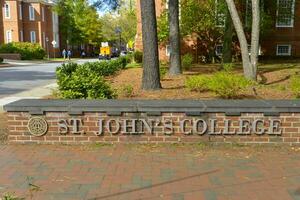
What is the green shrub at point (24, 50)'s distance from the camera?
48.5 meters

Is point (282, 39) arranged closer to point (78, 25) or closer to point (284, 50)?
point (284, 50)

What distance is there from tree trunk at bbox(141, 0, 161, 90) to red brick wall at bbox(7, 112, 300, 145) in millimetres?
4351

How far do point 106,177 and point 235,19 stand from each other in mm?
8959

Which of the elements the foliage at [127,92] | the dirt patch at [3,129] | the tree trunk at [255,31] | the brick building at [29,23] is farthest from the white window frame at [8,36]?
the dirt patch at [3,129]

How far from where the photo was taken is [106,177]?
197 inches

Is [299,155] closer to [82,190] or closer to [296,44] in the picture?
[82,190]

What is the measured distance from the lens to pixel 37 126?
21.2 feet

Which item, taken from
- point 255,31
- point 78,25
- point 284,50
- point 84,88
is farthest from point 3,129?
point 78,25

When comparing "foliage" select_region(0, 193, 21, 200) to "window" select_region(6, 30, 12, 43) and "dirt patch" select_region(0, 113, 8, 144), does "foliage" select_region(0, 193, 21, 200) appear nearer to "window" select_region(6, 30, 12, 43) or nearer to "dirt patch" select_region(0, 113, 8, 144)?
"dirt patch" select_region(0, 113, 8, 144)

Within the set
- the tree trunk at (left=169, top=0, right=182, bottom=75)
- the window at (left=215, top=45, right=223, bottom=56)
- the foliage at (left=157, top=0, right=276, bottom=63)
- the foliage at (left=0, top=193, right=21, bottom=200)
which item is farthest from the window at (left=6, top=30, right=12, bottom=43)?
the foliage at (left=0, top=193, right=21, bottom=200)

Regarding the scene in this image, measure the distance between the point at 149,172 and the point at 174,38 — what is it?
11644 millimetres

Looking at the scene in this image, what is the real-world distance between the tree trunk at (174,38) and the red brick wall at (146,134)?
968 centimetres

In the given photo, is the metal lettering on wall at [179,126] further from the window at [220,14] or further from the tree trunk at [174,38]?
the window at [220,14]

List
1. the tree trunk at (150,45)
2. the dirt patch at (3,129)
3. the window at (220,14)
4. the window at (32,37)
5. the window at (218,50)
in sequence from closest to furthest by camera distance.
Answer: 1. the dirt patch at (3,129)
2. the tree trunk at (150,45)
3. the window at (220,14)
4. the window at (218,50)
5. the window at (32,37)
